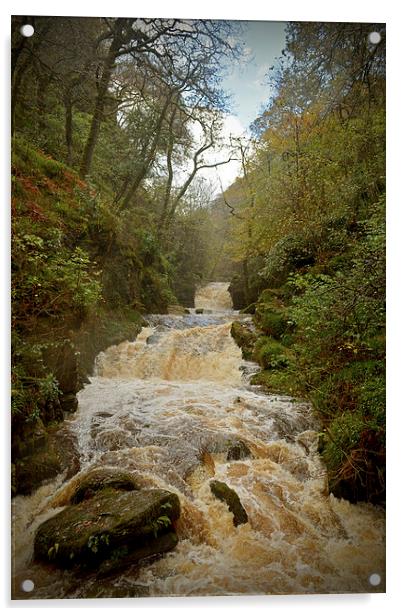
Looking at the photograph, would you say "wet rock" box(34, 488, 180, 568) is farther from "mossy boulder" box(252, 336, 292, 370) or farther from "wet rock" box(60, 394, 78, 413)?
"mossy boulder" box(252, 336, 292, 370)

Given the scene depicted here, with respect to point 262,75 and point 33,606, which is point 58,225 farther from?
point 33,606

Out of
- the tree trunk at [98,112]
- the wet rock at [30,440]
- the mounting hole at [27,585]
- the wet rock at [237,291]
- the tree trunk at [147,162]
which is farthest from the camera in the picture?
the wet rock at [237,291]

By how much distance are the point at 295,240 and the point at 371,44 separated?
1.76 meters

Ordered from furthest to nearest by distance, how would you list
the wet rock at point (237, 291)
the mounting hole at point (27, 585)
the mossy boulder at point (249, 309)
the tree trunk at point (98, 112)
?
the mossy boulder at point (249, 309), the wet rock at point (237, 291), the tree trunk at point (98, 112), the mounting hole at point (27, 585)

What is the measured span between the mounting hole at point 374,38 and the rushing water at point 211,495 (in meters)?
3.22

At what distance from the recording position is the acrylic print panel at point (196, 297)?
274cm

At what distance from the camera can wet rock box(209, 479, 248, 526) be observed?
282 centimetres

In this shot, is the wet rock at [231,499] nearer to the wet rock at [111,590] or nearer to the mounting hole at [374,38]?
the wet rock at [111,590]

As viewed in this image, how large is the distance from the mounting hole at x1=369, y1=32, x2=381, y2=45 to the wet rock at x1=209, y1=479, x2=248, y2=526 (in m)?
3.91

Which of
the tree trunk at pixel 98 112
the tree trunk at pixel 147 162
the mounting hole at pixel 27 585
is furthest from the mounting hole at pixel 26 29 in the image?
the mounting hole at pixel 27 585

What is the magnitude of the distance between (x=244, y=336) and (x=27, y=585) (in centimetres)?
300

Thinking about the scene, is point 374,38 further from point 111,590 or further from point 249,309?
point 111,590

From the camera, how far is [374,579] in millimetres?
2922

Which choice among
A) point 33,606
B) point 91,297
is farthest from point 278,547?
point 91,297
